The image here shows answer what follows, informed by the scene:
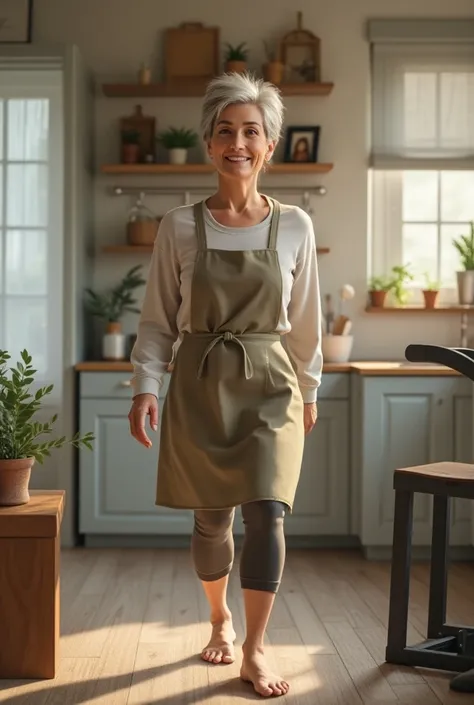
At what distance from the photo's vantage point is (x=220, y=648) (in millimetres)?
2811

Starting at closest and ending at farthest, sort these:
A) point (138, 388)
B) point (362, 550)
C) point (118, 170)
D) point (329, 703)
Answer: point (329, 703), point (138, 388), point (362, 550), point (118, 170)

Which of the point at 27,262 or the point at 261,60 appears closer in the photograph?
the point at 27,262

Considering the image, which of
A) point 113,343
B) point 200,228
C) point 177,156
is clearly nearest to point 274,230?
point 200,228

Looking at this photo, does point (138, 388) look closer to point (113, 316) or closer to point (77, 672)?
point (77, 672)

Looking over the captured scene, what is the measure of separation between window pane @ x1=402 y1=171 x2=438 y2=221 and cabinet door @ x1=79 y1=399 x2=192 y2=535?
5.44 feet

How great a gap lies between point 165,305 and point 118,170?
7.27 ft

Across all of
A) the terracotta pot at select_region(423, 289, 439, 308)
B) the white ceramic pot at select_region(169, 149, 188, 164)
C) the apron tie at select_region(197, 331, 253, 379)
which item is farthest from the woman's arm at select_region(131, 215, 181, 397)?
the terracotta pot at select_region(423, 289, 439, 308)

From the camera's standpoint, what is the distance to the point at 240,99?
2.56 meters

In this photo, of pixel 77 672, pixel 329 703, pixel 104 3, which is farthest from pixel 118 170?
pixel 329 703

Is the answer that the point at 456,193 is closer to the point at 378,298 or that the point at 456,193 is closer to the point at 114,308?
the point at 378,298

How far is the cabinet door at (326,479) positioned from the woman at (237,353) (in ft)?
5.80

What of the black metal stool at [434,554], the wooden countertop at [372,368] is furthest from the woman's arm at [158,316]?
the wooden countertop at [372,368]

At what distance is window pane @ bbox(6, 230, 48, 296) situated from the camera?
471 cm

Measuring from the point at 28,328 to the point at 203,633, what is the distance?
2.11 meters
